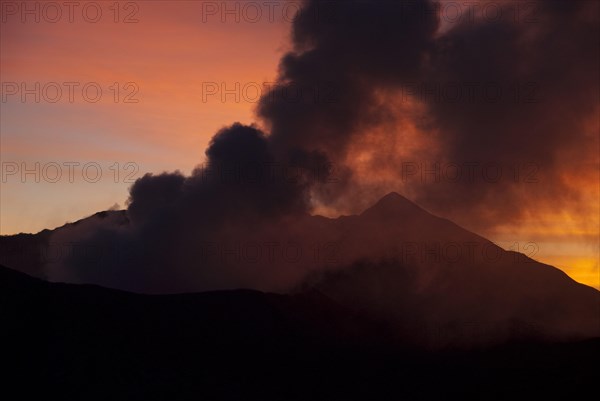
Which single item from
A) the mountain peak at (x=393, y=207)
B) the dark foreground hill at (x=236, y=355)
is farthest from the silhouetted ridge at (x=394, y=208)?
the dark foreground hill at (x=236, y=355)

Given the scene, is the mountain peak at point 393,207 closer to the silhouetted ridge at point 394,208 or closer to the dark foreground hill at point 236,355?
the silhouetted ridge at point 394,208

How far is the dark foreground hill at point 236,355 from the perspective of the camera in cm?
6288

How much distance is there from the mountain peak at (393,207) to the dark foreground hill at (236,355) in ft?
105

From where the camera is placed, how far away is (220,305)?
80.8 m

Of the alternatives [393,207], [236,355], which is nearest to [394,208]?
[393,207]

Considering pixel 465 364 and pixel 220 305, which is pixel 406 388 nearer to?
pixel 465 364

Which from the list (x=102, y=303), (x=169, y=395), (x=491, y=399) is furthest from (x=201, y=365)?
(x=491, y=399)

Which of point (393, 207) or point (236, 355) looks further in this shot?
point (393, 207)

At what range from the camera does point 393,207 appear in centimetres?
12550

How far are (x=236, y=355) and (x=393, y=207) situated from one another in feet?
188

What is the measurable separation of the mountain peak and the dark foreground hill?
105 feet

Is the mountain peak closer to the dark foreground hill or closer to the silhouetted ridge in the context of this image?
the silhouetted ridge

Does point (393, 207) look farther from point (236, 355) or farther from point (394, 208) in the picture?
point (236, 355)

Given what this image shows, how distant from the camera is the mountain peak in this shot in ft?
405
